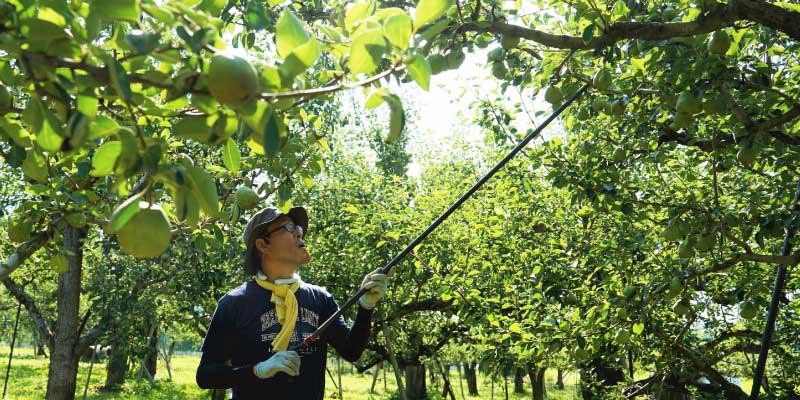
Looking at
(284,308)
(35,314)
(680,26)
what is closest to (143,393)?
(35,314)

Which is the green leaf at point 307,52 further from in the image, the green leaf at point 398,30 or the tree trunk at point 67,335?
the tree trunk at point 67,335

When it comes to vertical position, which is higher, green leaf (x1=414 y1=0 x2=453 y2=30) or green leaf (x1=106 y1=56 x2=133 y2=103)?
green leaf (x1=414 y1=0 x2=453 y2=30)

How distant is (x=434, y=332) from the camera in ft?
35.7

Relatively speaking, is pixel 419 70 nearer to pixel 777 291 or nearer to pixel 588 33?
pixel 588 33

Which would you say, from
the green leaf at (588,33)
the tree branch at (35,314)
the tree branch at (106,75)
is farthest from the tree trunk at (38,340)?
the tree branch at (106,75)

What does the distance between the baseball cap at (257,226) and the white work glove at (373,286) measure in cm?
63

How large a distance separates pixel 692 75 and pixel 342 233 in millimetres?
6948

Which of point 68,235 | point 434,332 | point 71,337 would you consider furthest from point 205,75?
point 434,332

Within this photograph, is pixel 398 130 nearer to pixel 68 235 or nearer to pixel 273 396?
pixel 273 396

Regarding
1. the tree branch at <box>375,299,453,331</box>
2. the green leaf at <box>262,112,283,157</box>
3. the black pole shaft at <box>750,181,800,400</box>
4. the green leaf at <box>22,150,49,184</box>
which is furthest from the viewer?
the tree branch at <box>375,299,453,331</box>

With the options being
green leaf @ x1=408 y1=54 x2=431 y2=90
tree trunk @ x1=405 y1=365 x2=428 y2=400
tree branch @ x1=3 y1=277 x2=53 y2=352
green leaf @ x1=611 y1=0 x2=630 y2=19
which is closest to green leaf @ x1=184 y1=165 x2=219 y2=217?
green leaf @ x1=408 y1=54 x2=431 y2=90

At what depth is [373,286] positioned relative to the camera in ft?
10.1

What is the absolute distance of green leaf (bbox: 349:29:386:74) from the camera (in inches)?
36.3

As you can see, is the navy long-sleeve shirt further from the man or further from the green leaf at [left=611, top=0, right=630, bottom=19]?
the green leaf at [left=611, top=0, right=630, bottom=19]
